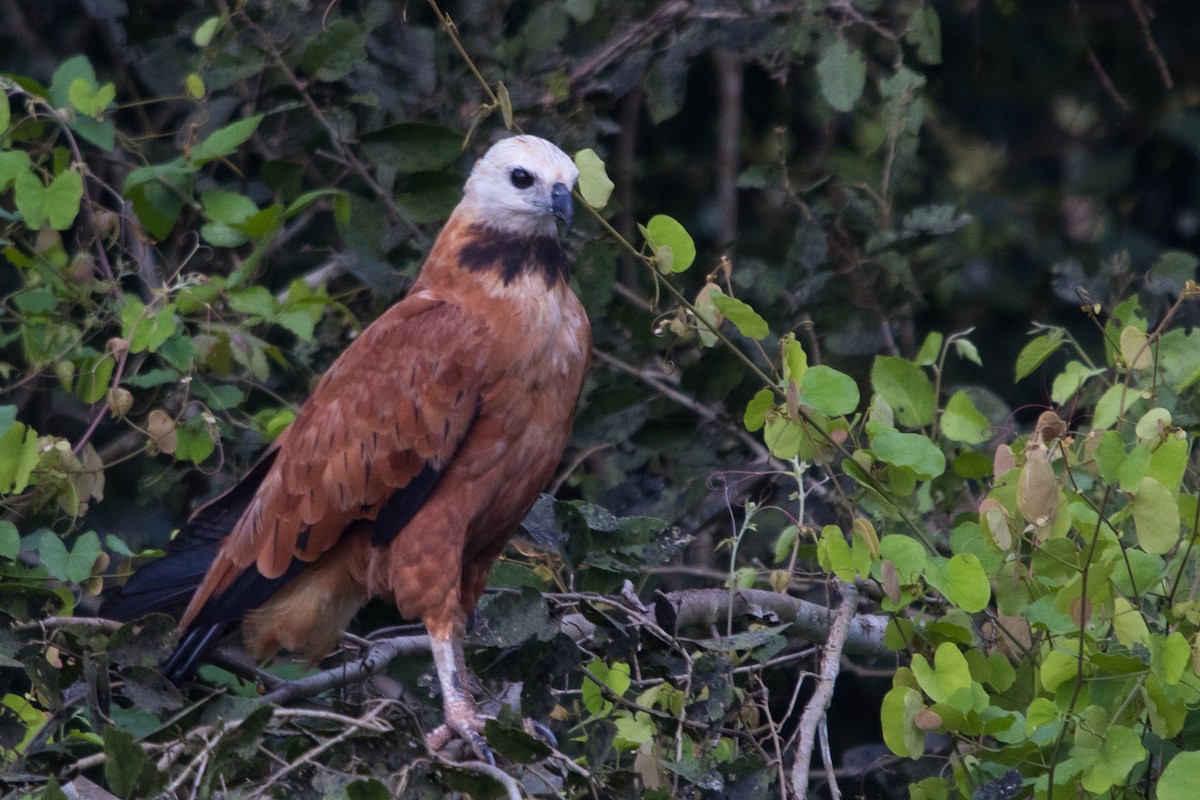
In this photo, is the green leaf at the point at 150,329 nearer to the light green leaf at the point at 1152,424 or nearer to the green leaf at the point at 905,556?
the green leaf at the point at 905,556

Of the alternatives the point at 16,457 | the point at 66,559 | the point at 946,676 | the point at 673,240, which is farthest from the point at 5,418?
the point at 946,676

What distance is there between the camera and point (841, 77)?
3.77m

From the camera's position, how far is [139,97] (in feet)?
15.0

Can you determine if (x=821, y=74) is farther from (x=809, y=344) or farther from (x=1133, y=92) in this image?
(x=1133, y=92)

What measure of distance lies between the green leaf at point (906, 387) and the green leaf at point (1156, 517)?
2.35 feet

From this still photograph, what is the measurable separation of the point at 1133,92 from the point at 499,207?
133 inches

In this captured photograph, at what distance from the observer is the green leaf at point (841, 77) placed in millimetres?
3742

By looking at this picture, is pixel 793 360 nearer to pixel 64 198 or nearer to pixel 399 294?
pixel 399 294

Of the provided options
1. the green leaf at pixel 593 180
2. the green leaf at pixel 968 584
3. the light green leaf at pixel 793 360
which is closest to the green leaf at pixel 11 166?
the green leaf at pixel 593 180

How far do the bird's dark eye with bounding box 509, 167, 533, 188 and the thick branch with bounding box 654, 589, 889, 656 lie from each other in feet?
3.37

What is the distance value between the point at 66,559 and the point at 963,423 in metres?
1.82

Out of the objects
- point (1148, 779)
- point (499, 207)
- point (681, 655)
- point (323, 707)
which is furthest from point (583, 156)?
point (1148, 779)

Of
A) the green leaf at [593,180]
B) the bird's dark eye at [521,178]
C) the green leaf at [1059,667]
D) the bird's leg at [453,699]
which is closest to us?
the green leaf at [1059,667]

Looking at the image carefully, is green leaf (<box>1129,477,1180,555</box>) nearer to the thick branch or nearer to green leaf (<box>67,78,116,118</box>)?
the thick branch
